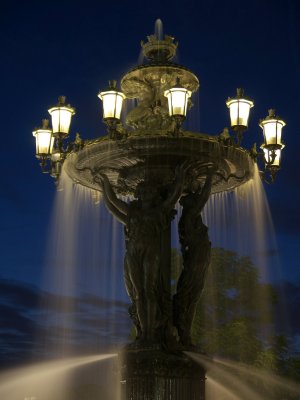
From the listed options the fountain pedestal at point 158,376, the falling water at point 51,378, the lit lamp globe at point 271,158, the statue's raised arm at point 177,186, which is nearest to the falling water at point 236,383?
the fountain pedestal at point 158,376

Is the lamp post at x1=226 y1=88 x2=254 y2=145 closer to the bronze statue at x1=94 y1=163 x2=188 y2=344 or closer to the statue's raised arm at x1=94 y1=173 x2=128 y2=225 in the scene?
the bronze statue at x1=94 y1=163 x2=188 y2=344

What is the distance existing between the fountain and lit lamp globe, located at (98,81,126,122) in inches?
0.6

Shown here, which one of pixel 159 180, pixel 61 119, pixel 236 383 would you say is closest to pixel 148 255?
pixel 159 180

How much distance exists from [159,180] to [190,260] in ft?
4.89

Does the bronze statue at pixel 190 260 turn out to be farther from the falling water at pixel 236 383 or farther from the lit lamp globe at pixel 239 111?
the lit lamp globe at pixel 239 111

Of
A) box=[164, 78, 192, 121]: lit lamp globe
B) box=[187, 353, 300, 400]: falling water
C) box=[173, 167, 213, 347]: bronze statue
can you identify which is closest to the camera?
box=[164, 78, 192, 121]: lit lamp globe

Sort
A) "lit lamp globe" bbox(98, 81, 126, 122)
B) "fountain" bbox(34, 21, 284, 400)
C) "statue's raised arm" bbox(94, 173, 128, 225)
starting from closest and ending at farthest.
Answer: "lit lamp globe" bbox(98, 81, 126, 122) < "fountain" bbox(34, 21, 284, 400) < "statue's raised arm" bbox(94, 173, 128, 225)

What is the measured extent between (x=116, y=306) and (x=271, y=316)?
582 centimetres

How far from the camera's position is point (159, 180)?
13.5 meters

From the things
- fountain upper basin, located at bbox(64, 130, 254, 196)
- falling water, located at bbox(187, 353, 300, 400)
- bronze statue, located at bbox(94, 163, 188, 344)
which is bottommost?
falling water, located at bbox(187, 353, 300, 400)

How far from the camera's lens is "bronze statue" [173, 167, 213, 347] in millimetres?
13172

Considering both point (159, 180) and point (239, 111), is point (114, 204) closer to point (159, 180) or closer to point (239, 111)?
point (159, 180)

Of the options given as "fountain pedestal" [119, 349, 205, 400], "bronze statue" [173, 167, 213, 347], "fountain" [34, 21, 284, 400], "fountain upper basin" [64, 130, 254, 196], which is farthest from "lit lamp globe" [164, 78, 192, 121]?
"fountain pedestal" [119, 349, 205, 400]

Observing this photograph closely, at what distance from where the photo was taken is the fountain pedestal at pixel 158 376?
484 inches
